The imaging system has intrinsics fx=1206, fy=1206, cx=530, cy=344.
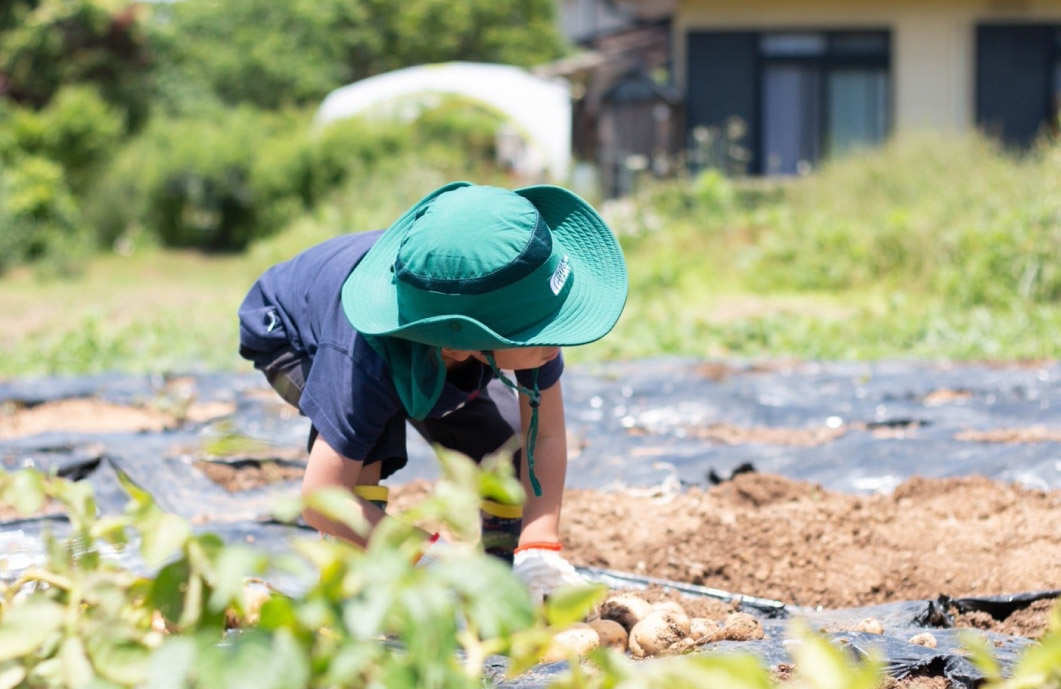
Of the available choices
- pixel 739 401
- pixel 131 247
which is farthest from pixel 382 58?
pixel 739 401

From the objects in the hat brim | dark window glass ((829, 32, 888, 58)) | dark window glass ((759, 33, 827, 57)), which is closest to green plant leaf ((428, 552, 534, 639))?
the hat brim

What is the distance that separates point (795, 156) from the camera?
44.3ft

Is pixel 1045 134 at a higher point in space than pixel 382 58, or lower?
lower

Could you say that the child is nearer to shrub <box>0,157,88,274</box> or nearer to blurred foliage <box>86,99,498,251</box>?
shrub <box>0,157,88,274</box>

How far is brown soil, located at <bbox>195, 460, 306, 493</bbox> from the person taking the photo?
3676 millimetres

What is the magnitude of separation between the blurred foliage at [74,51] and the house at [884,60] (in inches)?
452

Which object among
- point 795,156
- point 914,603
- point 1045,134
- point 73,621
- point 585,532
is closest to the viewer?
point 73,621

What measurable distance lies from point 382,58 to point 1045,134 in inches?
1005

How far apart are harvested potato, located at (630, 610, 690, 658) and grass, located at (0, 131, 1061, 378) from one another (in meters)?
4.03

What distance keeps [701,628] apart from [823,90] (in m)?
11.8

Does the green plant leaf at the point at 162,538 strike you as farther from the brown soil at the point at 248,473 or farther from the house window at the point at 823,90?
the house window at the point at 823,90

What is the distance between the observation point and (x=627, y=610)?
2369 millimetres

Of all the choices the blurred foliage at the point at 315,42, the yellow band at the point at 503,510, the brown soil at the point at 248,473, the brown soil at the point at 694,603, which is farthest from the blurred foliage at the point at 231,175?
the brown soil at the point at 694,603

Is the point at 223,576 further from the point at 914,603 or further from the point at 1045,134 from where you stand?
the point at 1045,134
